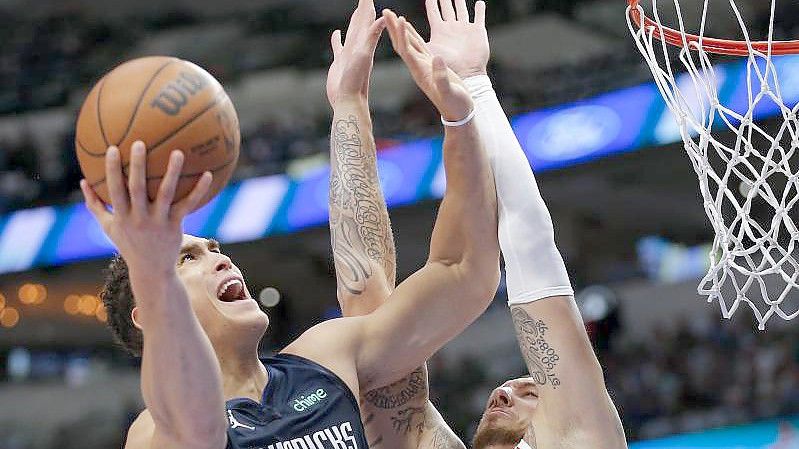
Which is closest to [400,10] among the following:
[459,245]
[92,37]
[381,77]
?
[381,77]

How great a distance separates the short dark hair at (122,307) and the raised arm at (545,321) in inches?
36.7

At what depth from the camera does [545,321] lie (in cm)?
295

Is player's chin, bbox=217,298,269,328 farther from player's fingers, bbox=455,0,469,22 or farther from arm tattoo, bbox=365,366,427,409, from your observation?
player's fingers, bbox=455,0,469,22

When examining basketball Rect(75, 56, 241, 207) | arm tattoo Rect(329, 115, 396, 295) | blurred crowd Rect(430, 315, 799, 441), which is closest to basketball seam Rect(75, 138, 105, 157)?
basketball Rect(75, 56, 241, 207)

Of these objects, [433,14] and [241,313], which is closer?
[241,313]

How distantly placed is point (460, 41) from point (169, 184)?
1.54 metres

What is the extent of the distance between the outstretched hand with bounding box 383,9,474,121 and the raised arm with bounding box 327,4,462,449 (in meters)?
0.22

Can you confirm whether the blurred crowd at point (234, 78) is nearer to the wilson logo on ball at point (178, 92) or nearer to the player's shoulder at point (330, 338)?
the player's shoulder at point (330, 338)

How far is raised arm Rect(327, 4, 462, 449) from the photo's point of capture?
3098 millimetres

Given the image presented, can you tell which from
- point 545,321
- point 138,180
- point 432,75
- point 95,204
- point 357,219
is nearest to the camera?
point 138,180

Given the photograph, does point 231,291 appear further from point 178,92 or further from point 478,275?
point 178,92

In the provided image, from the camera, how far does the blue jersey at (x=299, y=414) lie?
2.58m

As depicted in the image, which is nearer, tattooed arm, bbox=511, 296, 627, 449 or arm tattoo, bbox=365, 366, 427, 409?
tattooed arm, bbox=511, 296, 627, 449

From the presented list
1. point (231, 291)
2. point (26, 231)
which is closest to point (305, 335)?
point (231, 291)
